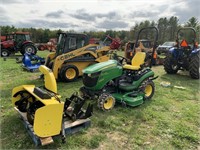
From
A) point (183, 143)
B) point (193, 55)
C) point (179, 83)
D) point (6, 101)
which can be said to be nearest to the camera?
point (183, 143)

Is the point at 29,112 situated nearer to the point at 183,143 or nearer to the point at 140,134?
the point at 140,134

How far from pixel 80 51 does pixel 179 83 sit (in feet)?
12.2

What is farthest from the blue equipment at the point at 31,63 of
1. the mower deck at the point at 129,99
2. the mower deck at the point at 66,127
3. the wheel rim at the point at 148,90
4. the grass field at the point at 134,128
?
the mower deck at the point at 66,127

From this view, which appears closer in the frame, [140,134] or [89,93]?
[140,134]

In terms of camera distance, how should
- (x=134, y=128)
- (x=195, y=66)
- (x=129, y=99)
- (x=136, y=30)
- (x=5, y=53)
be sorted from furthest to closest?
(x=136, y=30), (x=5, y=53), (x=195, y=66), (x=129, y=99), (x=134, y=128)

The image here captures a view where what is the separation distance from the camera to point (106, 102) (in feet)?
14.8

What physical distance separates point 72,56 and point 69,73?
62 cm

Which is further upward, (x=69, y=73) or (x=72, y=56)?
(x=72, y=56)

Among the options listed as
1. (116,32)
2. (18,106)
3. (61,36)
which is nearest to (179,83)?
(61,36)

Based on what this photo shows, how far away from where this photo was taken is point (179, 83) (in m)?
7.38

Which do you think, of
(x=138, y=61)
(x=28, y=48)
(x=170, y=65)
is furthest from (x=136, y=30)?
(x=138, y=61)

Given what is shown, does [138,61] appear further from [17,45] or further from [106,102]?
[17,45]

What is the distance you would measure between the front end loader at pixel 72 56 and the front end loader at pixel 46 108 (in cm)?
315

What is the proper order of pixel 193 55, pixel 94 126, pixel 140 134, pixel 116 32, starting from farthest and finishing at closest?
pixel 116 32 → pixel 193 55 → pixel 94 126 → pixel 140 134
